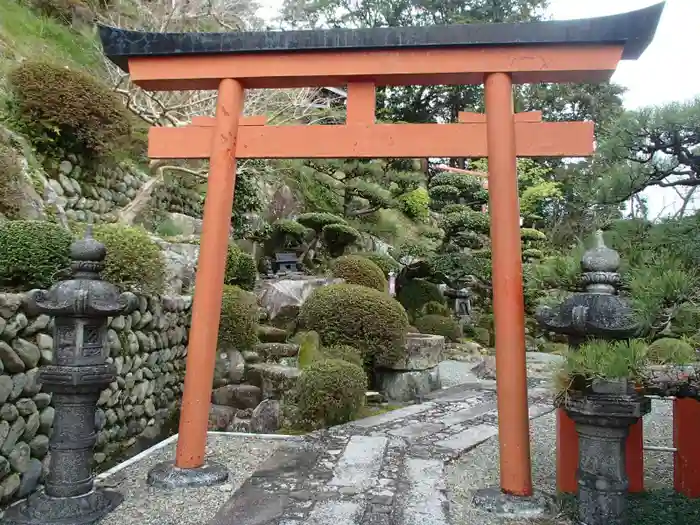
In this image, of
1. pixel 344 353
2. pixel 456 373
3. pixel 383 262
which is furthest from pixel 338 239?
pixel 344 353

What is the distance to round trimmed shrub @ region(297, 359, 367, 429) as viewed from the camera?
17.9 feet

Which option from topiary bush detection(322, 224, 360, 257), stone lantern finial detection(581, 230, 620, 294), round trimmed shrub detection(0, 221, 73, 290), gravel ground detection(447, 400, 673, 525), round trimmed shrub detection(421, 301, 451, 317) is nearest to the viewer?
stone lantern finial detection(581, 230, 620, 294)

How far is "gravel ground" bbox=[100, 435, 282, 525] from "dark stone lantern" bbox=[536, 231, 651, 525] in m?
2.31

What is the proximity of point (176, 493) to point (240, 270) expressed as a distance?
500 cm

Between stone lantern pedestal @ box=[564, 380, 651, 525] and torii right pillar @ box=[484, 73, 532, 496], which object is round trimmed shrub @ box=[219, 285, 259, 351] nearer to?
torii right pillar @ box=[484, 73, 532, 496]

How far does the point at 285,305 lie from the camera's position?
27.8 ft

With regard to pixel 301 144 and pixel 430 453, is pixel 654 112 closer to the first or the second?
pixel 301 144

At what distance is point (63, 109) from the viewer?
725 cm

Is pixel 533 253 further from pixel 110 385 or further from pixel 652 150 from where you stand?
pixel 110 385

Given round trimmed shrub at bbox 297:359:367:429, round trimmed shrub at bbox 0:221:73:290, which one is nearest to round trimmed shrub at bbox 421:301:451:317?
round trimmed shrub at bbox 297:359:367:429

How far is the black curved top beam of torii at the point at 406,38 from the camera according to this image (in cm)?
356

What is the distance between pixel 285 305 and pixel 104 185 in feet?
→ 12.2

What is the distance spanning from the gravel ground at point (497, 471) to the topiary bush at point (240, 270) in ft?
15.3

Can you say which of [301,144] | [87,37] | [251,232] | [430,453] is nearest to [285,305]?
[251,232]
